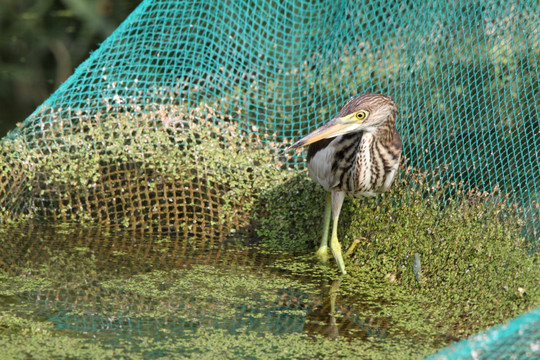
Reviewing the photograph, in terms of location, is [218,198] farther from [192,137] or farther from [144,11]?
[144,11]

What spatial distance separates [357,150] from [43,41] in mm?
5582

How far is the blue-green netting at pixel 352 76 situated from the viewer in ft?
17.8

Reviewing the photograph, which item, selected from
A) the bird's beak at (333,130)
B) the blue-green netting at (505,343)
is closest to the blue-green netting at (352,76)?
the bird's beak at (333,130)

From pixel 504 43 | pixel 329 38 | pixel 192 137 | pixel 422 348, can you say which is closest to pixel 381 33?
pixel 329 38

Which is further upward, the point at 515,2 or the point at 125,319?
the point at 515,2

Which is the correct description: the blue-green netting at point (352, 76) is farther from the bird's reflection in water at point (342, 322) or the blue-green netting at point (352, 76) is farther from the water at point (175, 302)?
the bird's reflection in water at point (342, 322)

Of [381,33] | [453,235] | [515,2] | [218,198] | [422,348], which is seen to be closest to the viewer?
[422,348]

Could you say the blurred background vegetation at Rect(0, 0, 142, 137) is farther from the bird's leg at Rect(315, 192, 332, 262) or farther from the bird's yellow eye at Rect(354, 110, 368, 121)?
the bird's yellow eye at Rect(354, 110, 368, 121)

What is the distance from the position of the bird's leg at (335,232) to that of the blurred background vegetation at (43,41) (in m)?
3.84

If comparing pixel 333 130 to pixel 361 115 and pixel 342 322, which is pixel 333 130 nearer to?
pixel 361 115

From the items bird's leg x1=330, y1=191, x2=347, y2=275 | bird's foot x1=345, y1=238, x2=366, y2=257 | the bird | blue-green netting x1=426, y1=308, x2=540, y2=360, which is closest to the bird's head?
the bird

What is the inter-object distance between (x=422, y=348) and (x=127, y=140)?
2952 mm

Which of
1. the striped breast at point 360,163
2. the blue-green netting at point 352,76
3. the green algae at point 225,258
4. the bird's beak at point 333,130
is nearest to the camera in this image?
the green algae at point 225,258

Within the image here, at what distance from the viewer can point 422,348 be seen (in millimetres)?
4145
